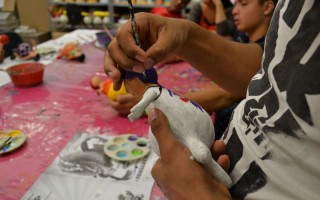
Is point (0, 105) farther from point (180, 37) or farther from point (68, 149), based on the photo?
point (180, 37)

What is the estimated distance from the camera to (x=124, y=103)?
103 centimetres

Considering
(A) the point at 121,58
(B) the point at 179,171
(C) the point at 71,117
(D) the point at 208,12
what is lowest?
(C) the point at 71,117

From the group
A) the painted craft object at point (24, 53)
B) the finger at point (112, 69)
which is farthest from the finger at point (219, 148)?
the painted craft object at point (24, 53)

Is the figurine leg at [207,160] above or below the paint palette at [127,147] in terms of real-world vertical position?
above

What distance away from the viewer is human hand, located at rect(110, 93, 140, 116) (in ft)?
3.36

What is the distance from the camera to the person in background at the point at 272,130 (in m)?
0.37

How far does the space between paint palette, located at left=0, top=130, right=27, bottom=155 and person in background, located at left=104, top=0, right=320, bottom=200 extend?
48cm

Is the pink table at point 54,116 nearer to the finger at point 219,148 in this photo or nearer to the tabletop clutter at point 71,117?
the tabletop clutter at point 71,117

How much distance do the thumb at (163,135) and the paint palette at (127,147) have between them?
36 centimetres

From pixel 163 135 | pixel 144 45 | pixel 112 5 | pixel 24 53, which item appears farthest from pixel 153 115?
pixel 112 5

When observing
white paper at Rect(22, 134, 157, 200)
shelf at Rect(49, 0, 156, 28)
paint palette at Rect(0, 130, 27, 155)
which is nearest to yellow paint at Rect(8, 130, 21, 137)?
paint palette at Rect(0, 130, 27, 155)

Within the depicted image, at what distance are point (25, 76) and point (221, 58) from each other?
2.84 ft

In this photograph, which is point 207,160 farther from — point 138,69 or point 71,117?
point 71,117

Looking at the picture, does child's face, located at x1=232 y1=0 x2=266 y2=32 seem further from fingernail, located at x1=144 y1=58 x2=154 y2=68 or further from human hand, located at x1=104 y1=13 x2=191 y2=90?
fingernail, located at x1=144 y1=58 x2=154 y2=68
